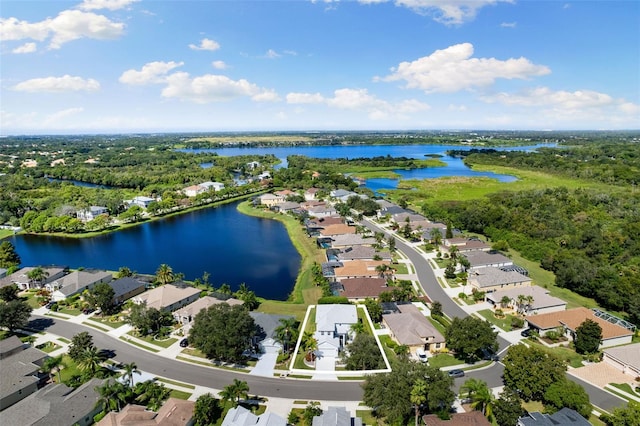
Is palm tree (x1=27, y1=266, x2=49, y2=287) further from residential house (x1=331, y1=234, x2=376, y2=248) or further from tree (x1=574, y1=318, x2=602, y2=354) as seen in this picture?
tree (x1=574, y1=318, x2=602, y2=354)

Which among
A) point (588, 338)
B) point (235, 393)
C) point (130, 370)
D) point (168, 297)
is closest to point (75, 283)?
point (168, 297)

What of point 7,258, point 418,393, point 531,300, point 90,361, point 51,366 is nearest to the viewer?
point 418,393

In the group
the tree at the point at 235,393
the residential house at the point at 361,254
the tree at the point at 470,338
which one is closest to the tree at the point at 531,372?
the tree at the point at 470,338

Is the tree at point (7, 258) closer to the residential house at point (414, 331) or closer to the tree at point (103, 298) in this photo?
the tree at point (103, 298)

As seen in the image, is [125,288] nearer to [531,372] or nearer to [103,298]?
[103,298]

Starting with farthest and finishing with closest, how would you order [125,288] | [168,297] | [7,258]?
1. [7,258]
2. [125,288]
3. [168,297]
